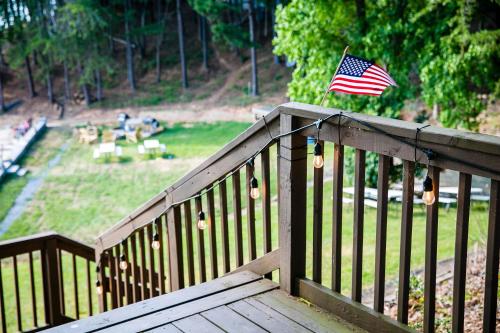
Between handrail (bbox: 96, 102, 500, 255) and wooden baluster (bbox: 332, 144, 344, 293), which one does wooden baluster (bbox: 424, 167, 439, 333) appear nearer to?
handrail (bbox: 96, 102, 500, 255)

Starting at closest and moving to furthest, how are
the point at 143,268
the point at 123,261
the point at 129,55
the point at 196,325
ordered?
the point at 196,325, the point at 143,268, the point at 123,261, the point at 129,55

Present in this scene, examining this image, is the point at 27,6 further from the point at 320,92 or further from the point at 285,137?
the point at 285,137

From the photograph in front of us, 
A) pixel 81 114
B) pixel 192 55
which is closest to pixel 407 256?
pixel 81 114

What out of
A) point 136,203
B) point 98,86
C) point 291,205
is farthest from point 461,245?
point 98,86

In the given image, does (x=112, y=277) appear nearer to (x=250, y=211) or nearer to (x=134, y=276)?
(x=134, y=276)

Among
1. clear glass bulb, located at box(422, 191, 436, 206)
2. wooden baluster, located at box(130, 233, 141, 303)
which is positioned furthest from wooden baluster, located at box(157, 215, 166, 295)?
clear glass bulb, located at box(422, 191, 436, 206)

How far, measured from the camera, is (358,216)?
2.71 meters

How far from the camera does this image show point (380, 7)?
1063 cm

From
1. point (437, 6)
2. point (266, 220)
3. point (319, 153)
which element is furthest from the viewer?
point (437, 6)

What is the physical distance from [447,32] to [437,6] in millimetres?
703

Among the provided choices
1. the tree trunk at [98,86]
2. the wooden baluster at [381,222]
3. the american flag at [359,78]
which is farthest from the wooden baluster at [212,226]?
the tree trunk at [98,86]

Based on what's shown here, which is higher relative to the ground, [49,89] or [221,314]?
[221,314]

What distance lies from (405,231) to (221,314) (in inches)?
40.8

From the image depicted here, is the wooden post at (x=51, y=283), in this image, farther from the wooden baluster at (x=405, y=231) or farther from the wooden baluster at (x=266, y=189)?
the wooden baluster at (x=405, y=231)
